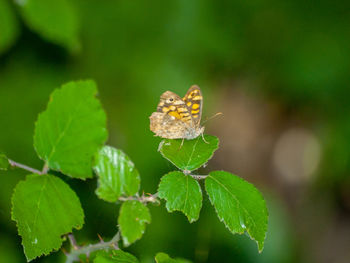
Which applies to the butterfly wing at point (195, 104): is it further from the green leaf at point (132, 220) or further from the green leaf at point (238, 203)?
the green leaf at point (132, 220)

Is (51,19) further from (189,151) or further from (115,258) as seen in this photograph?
(115,258)

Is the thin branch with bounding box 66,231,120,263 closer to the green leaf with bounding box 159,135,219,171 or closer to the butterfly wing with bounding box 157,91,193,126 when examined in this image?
the green leaf with bounding box 159,135,219,171

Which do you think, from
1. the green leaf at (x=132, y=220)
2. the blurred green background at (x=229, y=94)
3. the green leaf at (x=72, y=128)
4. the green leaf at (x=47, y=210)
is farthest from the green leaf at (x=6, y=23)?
the green leaf at (x=132, y=220)

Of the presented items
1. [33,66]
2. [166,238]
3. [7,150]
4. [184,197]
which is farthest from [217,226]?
[184,197]

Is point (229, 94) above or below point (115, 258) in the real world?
below

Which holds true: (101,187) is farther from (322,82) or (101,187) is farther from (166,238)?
(322,82)

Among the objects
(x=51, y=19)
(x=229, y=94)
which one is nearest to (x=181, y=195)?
(x=51, y=19)
